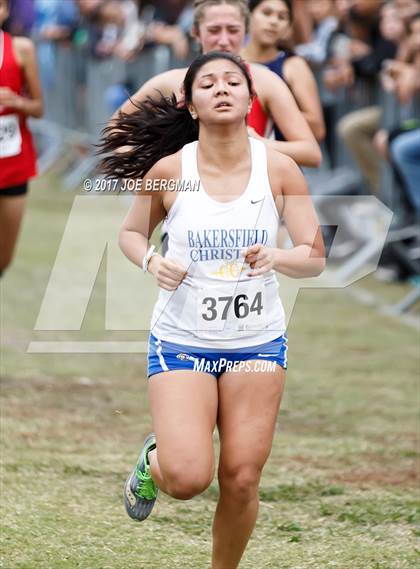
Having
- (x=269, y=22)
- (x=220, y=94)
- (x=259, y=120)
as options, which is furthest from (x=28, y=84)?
(x=220, y=94)

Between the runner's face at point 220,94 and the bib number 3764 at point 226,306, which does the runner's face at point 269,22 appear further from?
the bib number 3764 at point 226,306

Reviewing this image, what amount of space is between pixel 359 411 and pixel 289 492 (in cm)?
176

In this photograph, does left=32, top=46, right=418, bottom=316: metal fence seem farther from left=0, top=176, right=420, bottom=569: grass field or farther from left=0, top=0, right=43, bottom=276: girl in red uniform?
left=0, top=0, right=43, bottom=276: girl in red uniform

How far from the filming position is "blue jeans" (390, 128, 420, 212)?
10.7m

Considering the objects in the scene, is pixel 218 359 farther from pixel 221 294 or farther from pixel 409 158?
pixel 409 158

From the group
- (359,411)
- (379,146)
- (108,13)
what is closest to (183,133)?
(359,411)

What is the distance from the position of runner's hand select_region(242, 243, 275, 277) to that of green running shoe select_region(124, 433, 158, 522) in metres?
0.82

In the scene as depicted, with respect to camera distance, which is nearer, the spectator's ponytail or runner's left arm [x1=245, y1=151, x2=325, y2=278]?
runner's left arm [x1=245, y1=151, x2=325, y2=278]

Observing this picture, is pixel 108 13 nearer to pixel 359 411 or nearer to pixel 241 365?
pixel 359 411

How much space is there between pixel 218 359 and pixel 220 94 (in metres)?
0.88

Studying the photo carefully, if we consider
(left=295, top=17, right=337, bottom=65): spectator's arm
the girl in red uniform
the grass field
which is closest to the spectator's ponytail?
the grass field

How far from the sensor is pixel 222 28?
6.37 metres

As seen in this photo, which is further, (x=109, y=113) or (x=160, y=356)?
(x=109, y=113)

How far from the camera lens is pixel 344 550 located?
17.2 ft
